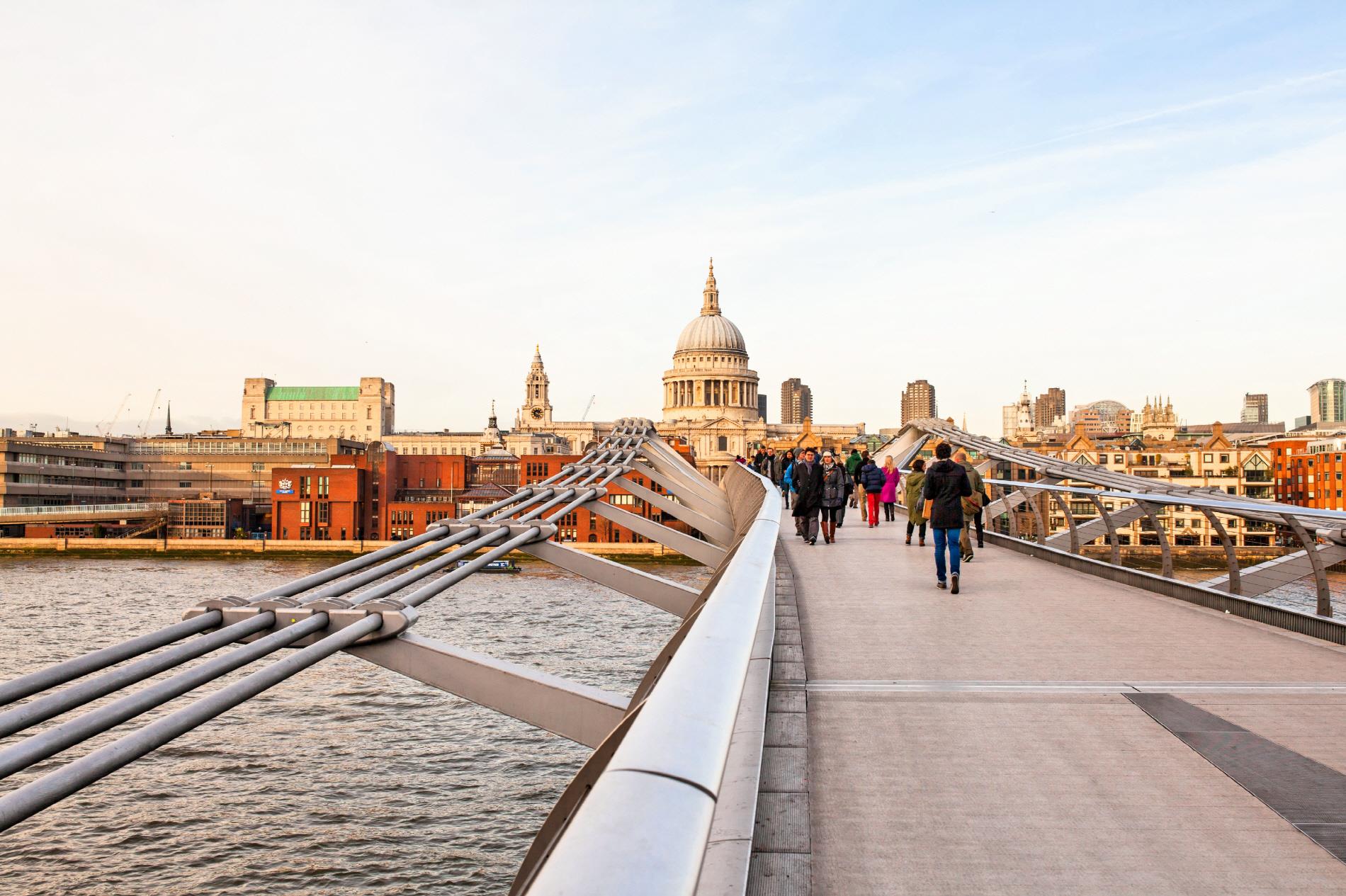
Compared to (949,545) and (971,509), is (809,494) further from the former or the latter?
(949,545)

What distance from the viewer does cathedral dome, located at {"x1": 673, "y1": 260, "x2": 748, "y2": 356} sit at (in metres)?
114

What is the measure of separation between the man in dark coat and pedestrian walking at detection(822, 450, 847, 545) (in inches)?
4.8

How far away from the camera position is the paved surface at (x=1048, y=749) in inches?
105

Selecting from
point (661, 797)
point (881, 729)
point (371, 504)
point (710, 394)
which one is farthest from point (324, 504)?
point (661, 797)

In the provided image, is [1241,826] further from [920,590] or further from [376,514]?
[376,514]

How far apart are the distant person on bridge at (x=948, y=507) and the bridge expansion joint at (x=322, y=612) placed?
16.8ft

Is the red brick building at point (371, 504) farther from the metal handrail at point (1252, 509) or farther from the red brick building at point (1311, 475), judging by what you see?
the metal handrail at point (1252, 509)

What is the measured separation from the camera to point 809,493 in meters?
12.6

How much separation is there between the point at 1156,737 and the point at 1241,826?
0.88 metres

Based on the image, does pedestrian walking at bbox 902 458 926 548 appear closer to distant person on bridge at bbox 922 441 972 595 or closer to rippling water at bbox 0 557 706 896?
distant person on bridge at bbox 922 441 972 595

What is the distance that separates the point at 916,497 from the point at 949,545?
11.8 ft

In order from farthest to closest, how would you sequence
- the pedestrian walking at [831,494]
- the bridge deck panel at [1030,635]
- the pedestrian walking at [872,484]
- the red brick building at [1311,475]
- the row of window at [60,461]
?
the row of window at [60,461], the red brick building at [1311,475], the pedestrian walking at [872,484], the pedestrian walking at [831,494], the bridge deck panel at [1030,635]

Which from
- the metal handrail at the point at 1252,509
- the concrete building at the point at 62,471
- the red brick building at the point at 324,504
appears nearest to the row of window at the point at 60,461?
the concrete building at the point at 62,471

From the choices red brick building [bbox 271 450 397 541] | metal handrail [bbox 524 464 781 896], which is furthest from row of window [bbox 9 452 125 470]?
metal handrail [bbox 524 464 781 896]
